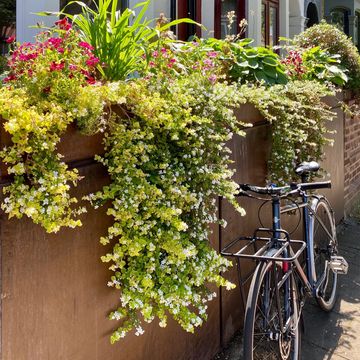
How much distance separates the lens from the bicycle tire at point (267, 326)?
2.55m

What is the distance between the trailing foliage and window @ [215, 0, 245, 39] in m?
4.66

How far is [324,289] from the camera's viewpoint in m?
3.87

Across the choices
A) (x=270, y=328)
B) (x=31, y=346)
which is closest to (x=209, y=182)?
(x=270, y=328)

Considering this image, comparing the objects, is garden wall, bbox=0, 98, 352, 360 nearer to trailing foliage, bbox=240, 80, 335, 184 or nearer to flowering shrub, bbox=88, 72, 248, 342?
flowering shrub, bbox=88, 72, 248, 342

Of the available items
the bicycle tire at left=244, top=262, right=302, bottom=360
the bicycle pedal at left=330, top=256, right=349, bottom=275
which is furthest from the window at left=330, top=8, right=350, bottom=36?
the bicycle tire at left=244, top=262, right=302, bottom=360

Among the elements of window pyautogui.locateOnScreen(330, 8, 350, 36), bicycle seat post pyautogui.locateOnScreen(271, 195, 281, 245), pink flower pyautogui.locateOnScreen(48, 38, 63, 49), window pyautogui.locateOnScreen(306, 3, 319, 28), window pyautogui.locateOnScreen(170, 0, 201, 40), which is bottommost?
bicycle seat post pyautogui.locateOnScreen(271, 195, 281, 245)

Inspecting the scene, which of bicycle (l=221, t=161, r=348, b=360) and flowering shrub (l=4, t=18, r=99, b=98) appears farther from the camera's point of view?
bicycle (l=221, t=161, r=348, b=360)

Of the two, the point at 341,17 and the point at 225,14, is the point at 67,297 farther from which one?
the point at 341,17

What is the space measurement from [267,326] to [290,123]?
163 centimetres

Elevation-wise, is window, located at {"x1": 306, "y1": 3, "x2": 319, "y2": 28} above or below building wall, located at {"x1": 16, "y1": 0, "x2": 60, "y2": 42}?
above

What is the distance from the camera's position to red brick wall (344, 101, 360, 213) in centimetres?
658

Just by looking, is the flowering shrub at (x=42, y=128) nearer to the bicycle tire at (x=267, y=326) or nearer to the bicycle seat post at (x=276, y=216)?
the bicycle tire at (x=267, y=326)

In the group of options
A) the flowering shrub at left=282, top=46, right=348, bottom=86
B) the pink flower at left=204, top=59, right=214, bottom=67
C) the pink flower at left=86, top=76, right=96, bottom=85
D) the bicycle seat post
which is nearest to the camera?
the pink flower at left=86, top=76, right=96, bottom=85

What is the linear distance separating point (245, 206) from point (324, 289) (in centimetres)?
89
